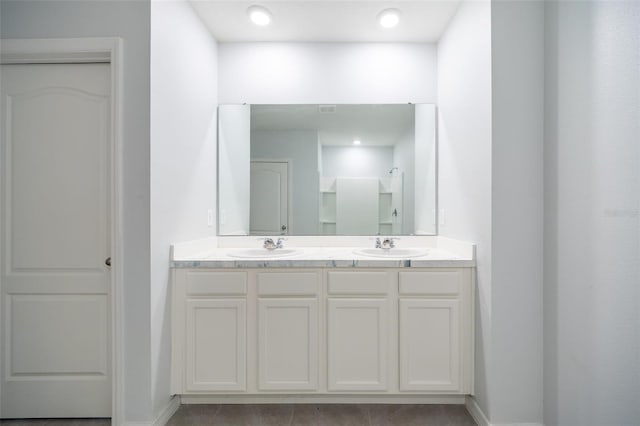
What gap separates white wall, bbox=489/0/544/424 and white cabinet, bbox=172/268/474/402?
0.73ft

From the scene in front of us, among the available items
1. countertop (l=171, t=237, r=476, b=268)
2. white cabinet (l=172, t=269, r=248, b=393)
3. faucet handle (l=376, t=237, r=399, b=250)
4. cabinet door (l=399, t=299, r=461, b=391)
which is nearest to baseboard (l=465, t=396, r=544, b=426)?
cabinet door (l=399, t=299, r=461, b=391)

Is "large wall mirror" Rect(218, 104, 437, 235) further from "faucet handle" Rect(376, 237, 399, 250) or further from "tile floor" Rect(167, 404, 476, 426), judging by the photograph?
"tile floor" Rect(167, 404, 476, 426)

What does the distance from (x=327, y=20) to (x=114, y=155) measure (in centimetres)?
165

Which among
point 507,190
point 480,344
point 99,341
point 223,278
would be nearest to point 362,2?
point 507,190

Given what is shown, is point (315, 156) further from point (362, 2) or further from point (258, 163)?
point (362, 2)

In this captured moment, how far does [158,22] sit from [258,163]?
1.11m

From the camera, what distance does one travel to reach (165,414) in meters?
1.86

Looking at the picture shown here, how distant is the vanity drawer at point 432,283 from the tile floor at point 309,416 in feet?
2.30

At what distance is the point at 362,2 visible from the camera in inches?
84.8

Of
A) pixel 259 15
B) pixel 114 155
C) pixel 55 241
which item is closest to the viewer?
pixel 114 155

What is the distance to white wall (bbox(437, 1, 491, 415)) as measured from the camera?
5.87 ft

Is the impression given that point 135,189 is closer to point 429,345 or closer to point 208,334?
point 208,334

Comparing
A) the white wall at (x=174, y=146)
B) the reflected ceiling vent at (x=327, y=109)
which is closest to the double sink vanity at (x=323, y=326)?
the white wall at (x=174, y=146)

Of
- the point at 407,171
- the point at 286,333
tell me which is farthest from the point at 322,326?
the point at 407,171
